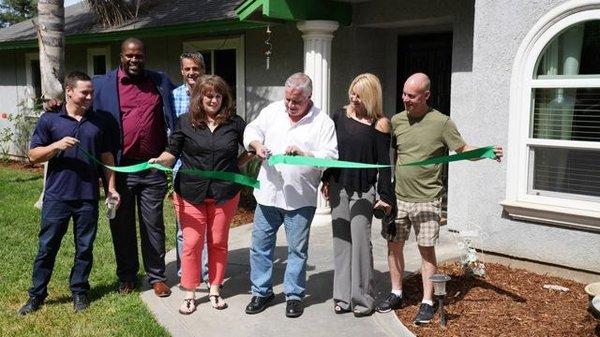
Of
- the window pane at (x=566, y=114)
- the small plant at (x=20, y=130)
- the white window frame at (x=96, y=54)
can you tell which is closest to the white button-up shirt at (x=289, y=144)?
the window pane at (x=566, y=114)

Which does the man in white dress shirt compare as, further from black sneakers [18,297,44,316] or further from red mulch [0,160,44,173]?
red mulch [0,160,44,173]

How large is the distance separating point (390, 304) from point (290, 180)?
4.13 feet

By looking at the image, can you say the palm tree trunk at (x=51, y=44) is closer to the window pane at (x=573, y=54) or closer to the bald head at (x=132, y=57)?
the bald head at (x=132, y=57)

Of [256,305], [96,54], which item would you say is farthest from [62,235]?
[96,54]

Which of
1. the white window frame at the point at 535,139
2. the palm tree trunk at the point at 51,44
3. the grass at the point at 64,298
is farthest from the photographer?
the palm tree trunk at the point at 51,44

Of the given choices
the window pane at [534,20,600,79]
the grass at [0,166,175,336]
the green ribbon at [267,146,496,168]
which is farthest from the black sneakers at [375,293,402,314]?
the window pane at [534,20,600,79]

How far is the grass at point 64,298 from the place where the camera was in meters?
4.09

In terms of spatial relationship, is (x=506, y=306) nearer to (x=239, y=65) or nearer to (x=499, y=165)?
(x=499, y=165)

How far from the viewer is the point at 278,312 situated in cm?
436

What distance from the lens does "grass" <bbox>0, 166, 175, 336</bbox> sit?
4090 millimetres

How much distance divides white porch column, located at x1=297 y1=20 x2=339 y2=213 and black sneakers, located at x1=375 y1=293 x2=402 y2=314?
3413 millimetres

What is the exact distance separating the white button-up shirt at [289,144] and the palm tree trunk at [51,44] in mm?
5358

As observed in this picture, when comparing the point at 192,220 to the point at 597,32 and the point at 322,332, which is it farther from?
the point at 597,32

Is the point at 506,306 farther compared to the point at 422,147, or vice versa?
the point at 506,306
